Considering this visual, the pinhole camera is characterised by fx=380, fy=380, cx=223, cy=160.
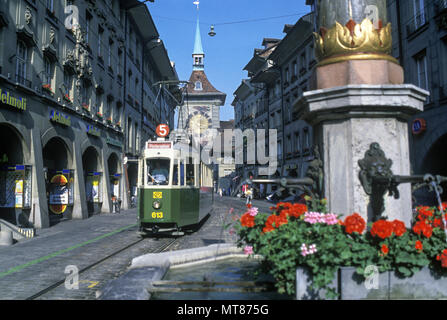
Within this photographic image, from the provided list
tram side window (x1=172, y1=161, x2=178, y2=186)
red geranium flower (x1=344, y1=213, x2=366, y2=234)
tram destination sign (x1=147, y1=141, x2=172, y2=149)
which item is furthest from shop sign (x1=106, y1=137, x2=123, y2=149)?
red geranium flower (x1=344, y1=213, x2=366, y2=234)

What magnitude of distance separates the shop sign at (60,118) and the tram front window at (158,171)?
681cm

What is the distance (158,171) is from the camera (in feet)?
39.5

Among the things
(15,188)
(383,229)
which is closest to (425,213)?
(383,229)

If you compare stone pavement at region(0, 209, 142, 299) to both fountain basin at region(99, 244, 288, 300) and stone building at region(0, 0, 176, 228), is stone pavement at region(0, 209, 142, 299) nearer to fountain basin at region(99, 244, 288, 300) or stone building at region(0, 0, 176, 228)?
fountain basin at region(99, 244, 288, 300)

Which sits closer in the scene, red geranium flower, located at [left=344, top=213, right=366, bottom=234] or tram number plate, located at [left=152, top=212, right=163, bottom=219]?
red geranium flower, located at [left=344, top=213, right=366, bottom=234]

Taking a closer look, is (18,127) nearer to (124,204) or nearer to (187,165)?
(187,165)

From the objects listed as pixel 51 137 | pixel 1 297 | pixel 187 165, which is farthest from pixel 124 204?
pixel 1 297

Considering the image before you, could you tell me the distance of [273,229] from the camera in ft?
12.6

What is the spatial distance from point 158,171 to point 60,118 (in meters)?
7.61

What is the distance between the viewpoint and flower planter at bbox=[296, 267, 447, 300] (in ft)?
11.0

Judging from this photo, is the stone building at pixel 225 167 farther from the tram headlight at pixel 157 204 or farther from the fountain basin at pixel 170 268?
the fountain basin at pixel 170 268

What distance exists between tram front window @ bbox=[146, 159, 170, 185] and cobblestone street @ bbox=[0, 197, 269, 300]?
184 cm

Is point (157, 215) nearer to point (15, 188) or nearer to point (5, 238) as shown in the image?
point (5, 238)

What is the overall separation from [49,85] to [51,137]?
2.22 m
